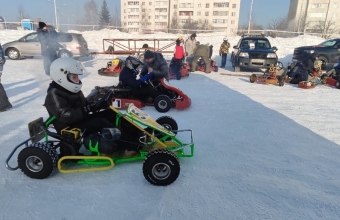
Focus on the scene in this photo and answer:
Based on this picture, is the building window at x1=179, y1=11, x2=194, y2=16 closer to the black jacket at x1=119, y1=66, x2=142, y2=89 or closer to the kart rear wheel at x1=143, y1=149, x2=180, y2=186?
the black jacket at x1=119, y1=66, x2=142, y2=89

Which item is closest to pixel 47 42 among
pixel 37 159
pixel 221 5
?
pixel 37 159

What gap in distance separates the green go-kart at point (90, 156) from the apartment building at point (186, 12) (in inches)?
2669

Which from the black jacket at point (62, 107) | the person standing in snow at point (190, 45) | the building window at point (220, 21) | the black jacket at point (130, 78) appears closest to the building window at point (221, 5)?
the building window at point (220, 21)

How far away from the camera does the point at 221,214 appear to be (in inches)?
105

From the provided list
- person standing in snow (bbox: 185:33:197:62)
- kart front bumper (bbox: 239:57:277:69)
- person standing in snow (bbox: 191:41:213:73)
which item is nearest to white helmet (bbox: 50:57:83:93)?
person standing in snow (bbox: 191:41:213:73)

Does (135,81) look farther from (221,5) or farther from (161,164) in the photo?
(221,5)

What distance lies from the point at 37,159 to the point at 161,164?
1700 mm

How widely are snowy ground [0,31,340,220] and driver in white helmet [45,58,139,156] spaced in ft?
1.68

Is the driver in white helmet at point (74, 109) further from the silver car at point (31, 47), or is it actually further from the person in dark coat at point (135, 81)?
the silver car at point (31, 47)

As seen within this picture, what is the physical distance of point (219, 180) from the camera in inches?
130

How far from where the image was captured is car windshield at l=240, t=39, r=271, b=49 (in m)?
13.0

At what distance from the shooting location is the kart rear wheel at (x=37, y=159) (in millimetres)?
3117

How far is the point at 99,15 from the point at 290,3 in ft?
203

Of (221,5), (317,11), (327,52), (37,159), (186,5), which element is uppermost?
(221,5)
